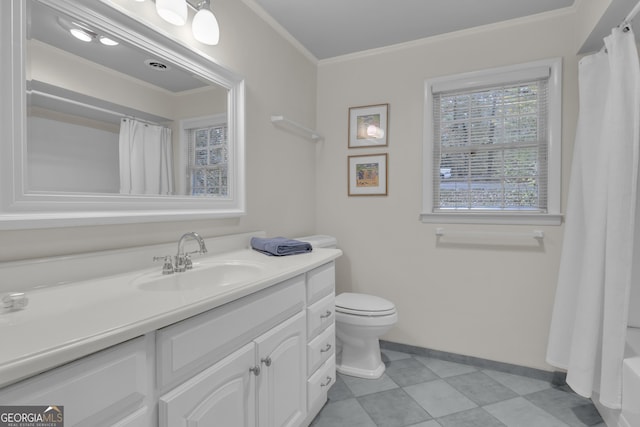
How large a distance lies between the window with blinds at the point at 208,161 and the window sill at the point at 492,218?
4.89 ft

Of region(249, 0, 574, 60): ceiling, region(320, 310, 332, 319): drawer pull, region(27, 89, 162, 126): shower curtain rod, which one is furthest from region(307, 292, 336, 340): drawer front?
region(249, 0, 574, 60): ceiling

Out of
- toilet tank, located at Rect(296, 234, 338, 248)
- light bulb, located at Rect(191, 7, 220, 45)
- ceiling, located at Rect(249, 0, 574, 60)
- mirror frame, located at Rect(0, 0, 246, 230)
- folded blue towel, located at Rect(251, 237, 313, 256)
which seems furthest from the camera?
toilet tank, located at Rect(296, 234, 338, 248)

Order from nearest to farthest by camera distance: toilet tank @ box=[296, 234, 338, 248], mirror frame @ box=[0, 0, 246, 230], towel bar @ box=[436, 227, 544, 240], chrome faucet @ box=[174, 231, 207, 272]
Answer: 1. mirror frame @ box=[0, 0, 246, 230]
2. chrome faucet @ box=[174, 231, 207, 272]
3. towel bar @ box=[436, 227, 544, 240]
4. toilet tank @ box=[296, 234, 338, 248]

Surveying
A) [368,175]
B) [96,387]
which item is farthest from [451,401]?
[96,387]

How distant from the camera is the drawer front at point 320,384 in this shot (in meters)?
1.58

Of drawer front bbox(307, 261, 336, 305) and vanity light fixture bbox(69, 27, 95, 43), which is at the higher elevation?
vanity light fixture bbox(69, 27, 95, 43)

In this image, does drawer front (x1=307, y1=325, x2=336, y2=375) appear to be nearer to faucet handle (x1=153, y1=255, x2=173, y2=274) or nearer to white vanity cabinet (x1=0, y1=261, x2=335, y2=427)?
white vanity cabinet (x1=0, y1=261, x2=335, y2=427)

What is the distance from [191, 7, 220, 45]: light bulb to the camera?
5.02 feet

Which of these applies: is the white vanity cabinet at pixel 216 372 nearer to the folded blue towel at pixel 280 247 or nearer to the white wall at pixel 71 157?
the folded blue towel at pixel 280 247

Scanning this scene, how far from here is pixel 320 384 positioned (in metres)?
1.69

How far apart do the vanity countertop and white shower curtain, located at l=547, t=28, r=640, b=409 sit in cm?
162

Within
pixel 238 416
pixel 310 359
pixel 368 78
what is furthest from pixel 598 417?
pixel 368 78

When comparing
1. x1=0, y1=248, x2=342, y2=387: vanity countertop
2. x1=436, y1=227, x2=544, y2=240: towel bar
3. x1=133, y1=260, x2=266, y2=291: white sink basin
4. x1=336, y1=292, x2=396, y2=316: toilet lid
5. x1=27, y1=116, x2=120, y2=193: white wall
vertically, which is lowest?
x1=336, y1=292, x2=396, y2=316: toilet lid

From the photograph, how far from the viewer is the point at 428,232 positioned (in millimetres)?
2455
